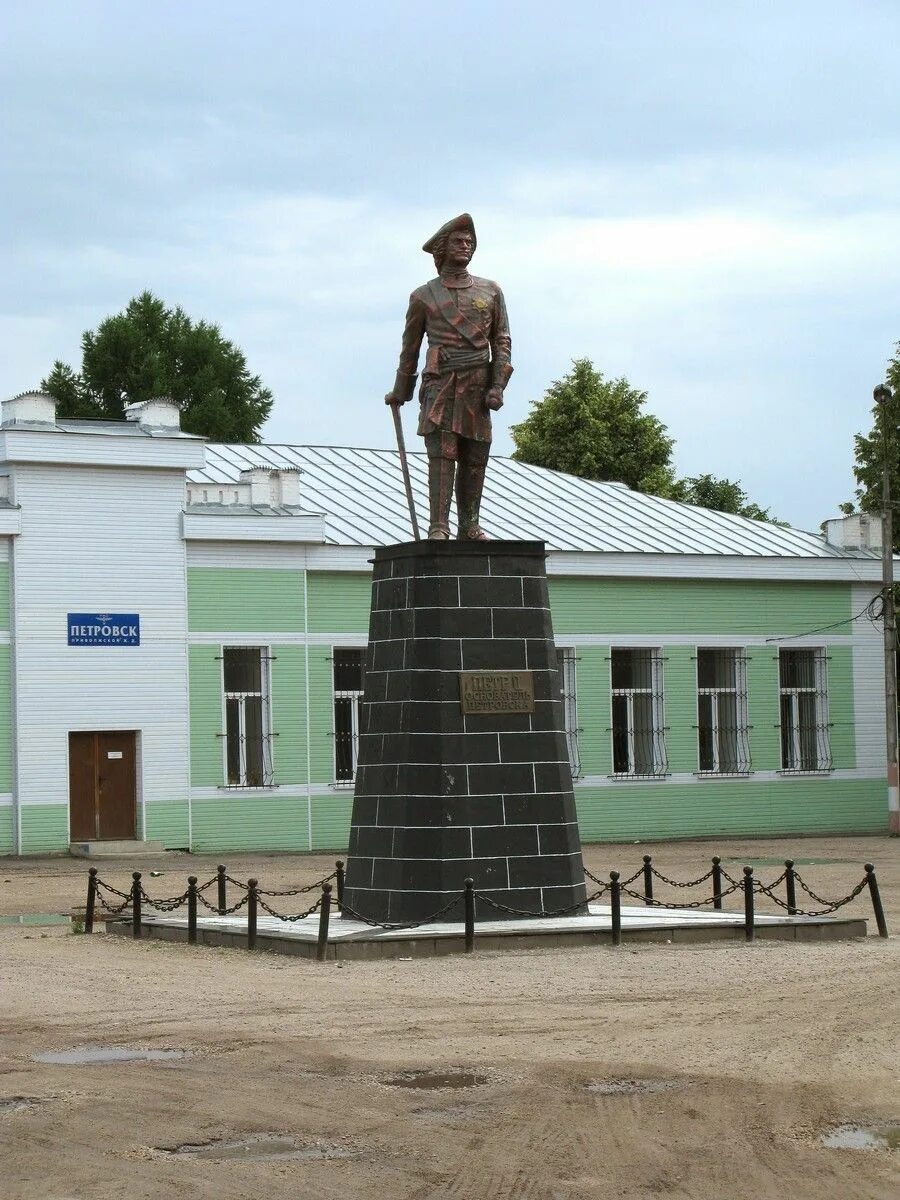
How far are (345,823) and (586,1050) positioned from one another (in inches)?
867

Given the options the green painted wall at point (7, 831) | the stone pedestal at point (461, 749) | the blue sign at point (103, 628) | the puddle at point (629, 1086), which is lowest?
the puddle at point (629, 1086)

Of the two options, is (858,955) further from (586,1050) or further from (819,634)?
(819,634)

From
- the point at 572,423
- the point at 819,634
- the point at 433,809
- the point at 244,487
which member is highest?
the point at 572,423

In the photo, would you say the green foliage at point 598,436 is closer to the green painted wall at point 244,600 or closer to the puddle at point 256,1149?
the green painted wall at point 244,600

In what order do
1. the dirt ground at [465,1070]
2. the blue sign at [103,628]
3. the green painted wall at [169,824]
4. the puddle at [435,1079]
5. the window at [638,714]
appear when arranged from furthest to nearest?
the window at [638,714], the green painted wall at [169,824], the blue sign at [103,628], the puddle at [435,1079], the dirt ground at [465,1070]

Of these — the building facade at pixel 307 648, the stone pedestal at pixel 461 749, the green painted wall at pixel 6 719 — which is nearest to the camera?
the stone pedestal at pixel 461 749

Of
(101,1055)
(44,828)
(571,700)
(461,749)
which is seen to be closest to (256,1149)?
(101,1055)

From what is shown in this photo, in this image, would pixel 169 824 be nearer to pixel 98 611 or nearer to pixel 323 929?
pixel 98 611

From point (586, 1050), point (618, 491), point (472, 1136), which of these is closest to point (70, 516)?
point (618, 491)

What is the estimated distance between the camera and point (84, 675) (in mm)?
31031

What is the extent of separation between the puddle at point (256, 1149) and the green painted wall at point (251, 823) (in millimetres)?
23109

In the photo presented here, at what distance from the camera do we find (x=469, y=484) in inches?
707

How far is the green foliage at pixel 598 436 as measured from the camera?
54281 millimetres

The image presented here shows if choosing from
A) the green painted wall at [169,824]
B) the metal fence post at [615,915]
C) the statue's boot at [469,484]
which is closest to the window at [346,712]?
the green painted wall at [169,824]
